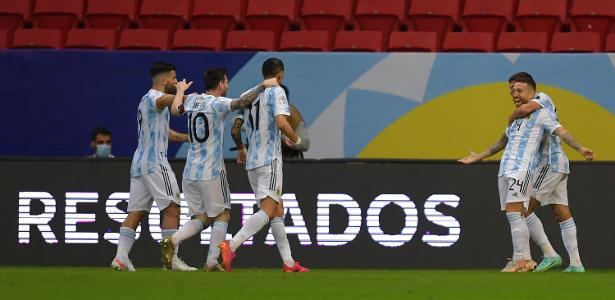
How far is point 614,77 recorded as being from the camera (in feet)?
53.1

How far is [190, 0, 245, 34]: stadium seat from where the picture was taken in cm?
1784

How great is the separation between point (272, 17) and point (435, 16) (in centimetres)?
221

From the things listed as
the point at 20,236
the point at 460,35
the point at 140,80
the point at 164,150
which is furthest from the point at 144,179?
the point at 460,35

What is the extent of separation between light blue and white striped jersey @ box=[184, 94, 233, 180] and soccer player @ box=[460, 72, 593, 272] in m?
2.64

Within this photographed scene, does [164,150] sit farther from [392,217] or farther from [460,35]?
[460,35]

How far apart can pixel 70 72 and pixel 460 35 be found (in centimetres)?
507

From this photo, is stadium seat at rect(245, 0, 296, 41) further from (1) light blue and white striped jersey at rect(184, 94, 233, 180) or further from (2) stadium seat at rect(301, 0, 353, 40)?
(1) light blue and white striped jersey at rect(184, 94, 233, 180)

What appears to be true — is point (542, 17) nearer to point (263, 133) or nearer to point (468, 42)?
point (468, 42)

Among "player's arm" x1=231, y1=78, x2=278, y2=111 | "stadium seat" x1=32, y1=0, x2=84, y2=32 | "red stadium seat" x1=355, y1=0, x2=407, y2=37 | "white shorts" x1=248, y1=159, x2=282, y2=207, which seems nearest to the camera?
"player's arm" x1=231, y1=78, x2=278, y2=111

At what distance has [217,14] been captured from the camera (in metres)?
17.9

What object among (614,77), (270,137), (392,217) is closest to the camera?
(270,137)

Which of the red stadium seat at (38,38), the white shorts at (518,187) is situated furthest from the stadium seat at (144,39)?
the white shorts at (518,187)

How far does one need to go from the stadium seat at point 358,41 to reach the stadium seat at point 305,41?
17cm

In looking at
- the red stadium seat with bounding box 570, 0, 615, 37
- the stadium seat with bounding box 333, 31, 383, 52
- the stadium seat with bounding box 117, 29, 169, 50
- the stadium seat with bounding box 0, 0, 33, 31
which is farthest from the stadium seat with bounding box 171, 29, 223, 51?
the red stadium seat with bounding box 570, 0, 615, 37
